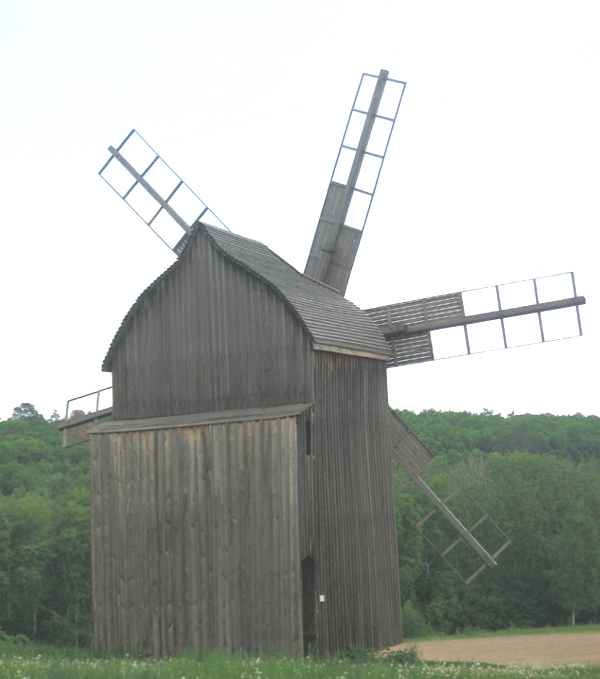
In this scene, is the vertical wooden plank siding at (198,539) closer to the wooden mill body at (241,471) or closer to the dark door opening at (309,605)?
the wooden mill body at (241,471)

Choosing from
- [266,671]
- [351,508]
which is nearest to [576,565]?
[351,508]

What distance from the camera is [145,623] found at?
16109 millimetres

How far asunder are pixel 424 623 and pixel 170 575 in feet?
110

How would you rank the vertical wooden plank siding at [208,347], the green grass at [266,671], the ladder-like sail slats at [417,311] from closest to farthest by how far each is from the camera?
the green grass at [266,671]
the vertical wooden plank siding at [208,347]
the ladder-like sail slats at [417,311]

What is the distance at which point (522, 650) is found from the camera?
1691cm

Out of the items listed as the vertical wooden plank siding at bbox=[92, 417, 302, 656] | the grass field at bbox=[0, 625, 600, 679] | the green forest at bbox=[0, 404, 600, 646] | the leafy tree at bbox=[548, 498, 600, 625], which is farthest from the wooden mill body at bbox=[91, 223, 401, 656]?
the leafy tree at bbox=[548, 498, 600, 625]

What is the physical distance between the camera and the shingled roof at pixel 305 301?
1617 centimetres

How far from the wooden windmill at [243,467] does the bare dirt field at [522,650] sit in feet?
4.24

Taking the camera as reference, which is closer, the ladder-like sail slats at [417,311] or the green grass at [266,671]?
the green grass at [266,671]

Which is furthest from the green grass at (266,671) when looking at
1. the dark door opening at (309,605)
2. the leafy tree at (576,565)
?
the leafy tree at (576,565)

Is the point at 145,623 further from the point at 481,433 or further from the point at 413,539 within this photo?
the point at 481,433

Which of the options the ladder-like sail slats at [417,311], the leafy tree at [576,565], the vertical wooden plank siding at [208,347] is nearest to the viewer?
the vertical wooden plank siding at [208,347]

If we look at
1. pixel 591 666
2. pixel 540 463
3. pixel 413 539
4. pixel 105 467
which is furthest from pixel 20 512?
pixel 591 666

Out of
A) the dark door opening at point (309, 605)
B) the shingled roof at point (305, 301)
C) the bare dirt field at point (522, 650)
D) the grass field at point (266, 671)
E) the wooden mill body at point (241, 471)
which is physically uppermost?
the shingled roof at point (305, 301)
